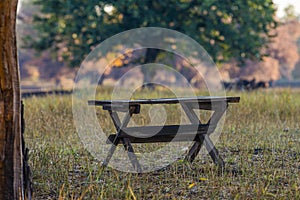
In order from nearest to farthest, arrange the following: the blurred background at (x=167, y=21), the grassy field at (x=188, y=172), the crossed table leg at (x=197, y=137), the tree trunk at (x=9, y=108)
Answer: the tree trunk at (x=9, y=108) → the grassy field at (x=188, y=172) → the crossed table leg at (x=197, y=137) → the blurred background at (x=167, y=21)

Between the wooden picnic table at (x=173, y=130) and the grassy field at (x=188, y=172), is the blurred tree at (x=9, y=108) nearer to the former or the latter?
the grassy field at (x=188, y=172)

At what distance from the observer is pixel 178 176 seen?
577cm

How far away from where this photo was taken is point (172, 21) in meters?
20.5

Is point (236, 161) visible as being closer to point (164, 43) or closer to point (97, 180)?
point (97, 180)

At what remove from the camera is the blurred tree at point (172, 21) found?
1944 centimetres

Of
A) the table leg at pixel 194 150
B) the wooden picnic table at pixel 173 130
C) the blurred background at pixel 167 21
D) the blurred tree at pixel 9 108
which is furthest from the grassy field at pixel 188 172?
the blurred background at pixel 167 21

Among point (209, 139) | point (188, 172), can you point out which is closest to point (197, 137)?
point (209, 139)

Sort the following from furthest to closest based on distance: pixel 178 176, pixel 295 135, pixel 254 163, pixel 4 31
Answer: pixel 295 135 < pixel 254 163 < pixel 178 176 < pixel 4 31

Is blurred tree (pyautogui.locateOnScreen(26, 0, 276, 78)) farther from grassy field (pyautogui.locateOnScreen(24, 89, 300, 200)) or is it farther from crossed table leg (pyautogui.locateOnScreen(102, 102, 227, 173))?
crossed table leg (pyautogui.locateOnScreen(102, 102, 227, 173))

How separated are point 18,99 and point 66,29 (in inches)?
658

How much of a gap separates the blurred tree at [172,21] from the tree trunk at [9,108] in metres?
15.1

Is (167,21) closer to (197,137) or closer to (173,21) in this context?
(173,21)

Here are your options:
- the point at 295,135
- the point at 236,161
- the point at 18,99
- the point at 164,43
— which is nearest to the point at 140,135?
the point at 236,161

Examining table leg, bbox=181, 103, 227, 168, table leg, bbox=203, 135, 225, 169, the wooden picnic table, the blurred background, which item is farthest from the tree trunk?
the blurred background
